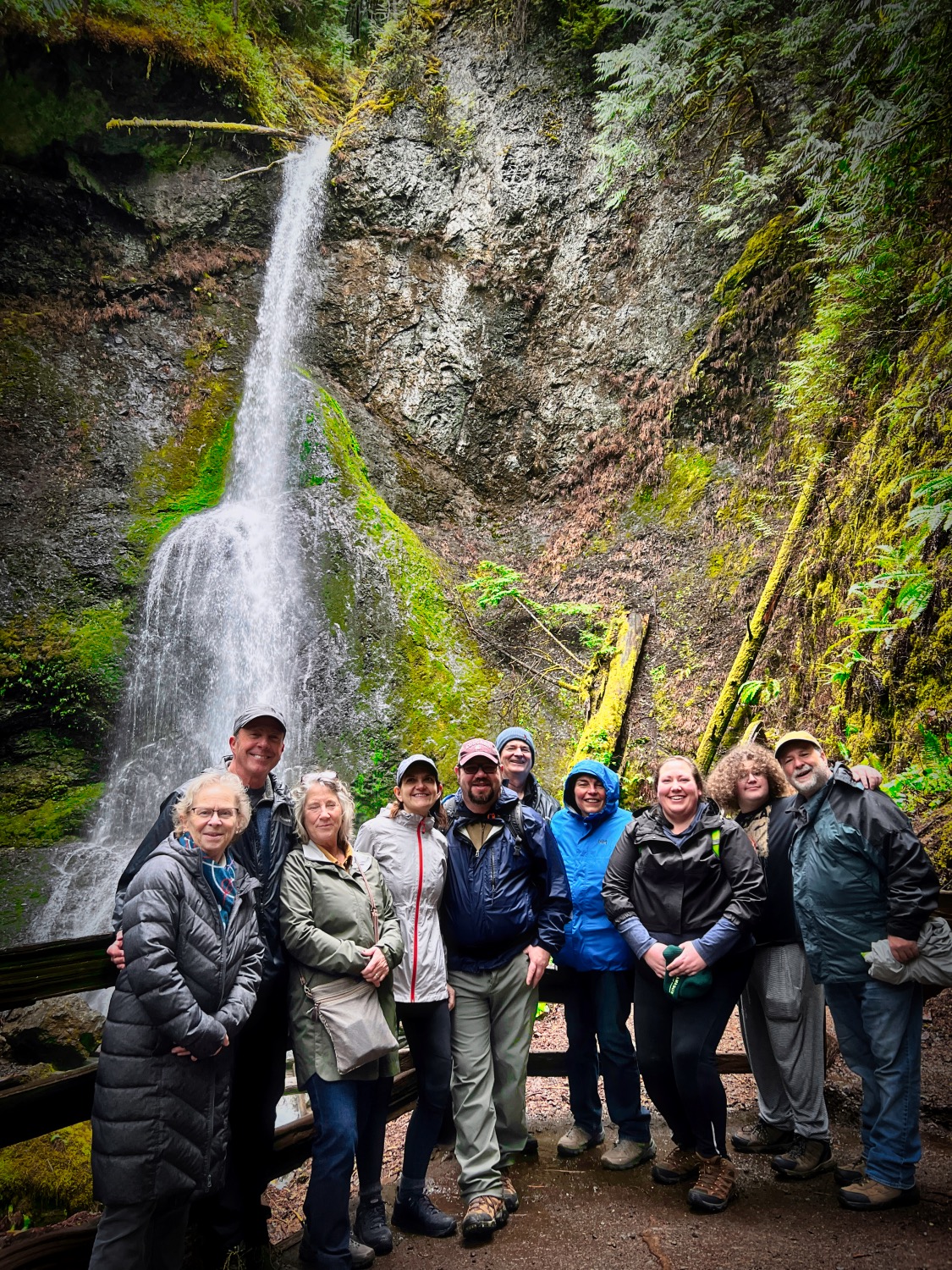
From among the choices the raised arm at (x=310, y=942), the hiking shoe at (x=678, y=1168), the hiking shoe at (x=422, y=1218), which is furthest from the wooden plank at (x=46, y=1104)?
the hiking shoe at (x=678, y=1168)

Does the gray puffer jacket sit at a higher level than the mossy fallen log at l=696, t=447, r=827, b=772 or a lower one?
lower

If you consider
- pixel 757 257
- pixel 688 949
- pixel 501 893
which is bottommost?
pixel 688 949

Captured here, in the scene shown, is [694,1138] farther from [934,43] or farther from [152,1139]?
[934,43]

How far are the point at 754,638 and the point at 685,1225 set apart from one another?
5413 millimetres

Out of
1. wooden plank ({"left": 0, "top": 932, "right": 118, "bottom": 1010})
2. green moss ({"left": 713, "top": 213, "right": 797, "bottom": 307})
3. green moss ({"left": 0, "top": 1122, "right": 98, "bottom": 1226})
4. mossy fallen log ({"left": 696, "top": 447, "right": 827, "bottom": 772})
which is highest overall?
green moss ({"left": 713, "top": 213, "right": 797, "bottom": 307})

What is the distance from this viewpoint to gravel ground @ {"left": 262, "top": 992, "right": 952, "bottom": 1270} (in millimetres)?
2887

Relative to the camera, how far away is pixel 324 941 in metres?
2.94

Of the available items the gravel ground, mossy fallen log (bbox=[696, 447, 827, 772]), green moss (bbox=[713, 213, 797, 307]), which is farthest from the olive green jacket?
green moss (bbox=[713, 213, 797, 307])

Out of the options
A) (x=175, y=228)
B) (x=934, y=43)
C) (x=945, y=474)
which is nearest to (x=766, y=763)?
(x=945, y=474)

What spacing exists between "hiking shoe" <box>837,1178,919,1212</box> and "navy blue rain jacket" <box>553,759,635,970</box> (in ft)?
3.99

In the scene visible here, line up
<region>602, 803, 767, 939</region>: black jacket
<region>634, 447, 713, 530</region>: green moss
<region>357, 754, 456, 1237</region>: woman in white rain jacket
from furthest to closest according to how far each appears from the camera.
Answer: <region>634, 447, 713, 530</region>: green moss, <region>602, 803, 767, 939</region>: black jacket, <region>357, 754, 456, 1237</region>: woman in white rain jacket

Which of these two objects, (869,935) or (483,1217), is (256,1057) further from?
(869,935)

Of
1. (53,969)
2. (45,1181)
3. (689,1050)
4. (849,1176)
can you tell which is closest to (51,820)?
(45,1181)

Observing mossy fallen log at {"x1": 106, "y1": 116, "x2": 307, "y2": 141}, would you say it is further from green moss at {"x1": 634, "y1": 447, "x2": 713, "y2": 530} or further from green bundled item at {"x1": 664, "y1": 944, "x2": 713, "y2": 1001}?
green bundled item at {"x1": 664, "y1": 944, "x2": 713, "y2": 1001}
